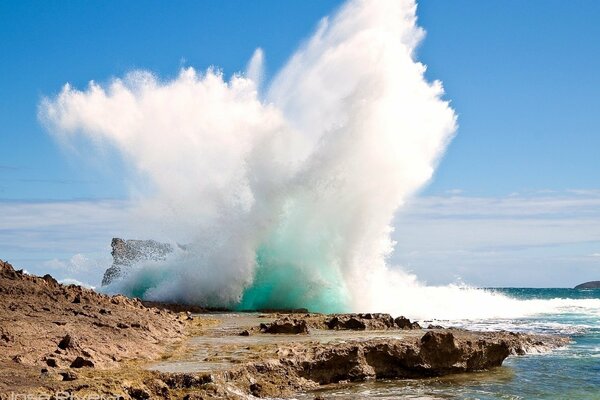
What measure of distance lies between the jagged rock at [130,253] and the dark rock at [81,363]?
2424cm

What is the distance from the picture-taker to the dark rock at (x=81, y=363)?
369 inches

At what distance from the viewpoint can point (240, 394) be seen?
9508mm

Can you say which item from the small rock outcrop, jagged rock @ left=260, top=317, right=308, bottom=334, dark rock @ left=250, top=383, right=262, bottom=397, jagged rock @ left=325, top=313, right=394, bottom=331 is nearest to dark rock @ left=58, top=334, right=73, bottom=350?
dark rock @ left=250, top=383, right=262, bottom=397

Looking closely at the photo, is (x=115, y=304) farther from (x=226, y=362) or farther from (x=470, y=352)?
(x=470, y=352)

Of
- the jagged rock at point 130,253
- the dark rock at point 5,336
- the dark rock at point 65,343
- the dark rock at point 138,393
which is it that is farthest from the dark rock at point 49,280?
the jagged rock at point 130,253

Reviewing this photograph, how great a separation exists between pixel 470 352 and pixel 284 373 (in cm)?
470

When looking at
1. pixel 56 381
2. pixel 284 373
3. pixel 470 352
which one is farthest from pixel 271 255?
pixel 56 381

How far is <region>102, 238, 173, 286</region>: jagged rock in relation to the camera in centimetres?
3575

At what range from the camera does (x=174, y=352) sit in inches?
472

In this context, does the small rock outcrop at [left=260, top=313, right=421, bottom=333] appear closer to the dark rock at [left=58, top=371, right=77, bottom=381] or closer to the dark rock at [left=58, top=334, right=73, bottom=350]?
the dark rock at [left=58, top=334, right=73, bottom=350]

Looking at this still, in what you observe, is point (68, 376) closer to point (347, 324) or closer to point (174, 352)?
point (174, 352)

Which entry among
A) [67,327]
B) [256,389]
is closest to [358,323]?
[256,389]

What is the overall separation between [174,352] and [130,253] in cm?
2976

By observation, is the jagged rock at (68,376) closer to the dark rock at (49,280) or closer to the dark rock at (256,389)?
the dark rock at (256,389)
